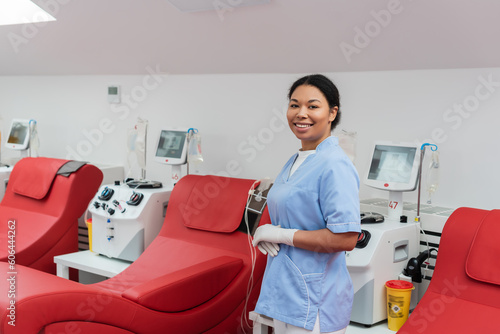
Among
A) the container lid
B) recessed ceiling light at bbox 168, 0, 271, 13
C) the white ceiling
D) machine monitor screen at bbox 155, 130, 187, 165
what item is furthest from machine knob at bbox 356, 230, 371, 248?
machine monitor screen at bbox 155, 130, 187, 165

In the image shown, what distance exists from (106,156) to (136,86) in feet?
2.22

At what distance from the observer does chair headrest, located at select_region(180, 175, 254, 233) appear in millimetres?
2719

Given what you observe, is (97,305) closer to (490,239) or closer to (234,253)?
(234,253)

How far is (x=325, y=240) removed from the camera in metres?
1.51

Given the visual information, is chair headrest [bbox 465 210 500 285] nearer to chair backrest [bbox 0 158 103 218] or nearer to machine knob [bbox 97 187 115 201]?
machine knob [bbox 97 187 115 201]

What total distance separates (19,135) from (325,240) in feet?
11.3

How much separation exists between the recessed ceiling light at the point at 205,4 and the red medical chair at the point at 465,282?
1520 millimetres

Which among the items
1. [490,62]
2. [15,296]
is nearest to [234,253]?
[15,296]

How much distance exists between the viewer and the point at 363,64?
2826mm

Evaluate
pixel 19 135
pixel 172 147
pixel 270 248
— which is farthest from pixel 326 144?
pixel 19 135

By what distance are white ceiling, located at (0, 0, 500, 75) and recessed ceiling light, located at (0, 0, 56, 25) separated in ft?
0.19

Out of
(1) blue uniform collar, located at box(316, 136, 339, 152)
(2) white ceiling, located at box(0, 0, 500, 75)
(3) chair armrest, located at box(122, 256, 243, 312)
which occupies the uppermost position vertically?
(2) white ceiling, located at box(0, 0, 500, 75)

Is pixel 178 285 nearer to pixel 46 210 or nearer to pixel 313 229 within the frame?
pixel 313 229

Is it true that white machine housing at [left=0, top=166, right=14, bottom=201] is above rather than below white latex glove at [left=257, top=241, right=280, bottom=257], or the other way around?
below
